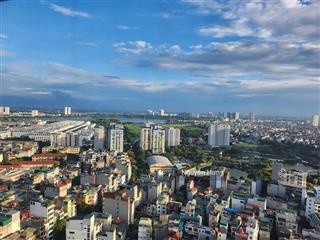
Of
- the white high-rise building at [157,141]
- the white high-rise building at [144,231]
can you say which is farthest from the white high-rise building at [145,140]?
the white high-rise building at [144,231]

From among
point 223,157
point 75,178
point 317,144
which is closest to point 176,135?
point 223,157

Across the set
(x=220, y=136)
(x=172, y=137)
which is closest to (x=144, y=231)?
(x=172, y=137)

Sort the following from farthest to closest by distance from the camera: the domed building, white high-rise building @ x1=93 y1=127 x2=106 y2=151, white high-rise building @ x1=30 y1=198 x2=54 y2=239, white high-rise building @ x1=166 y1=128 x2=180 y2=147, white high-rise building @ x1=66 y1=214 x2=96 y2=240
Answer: white high-rise building @ x1=166 y1=128 x2=180 y2=147, white high-rise building @ x1=93 y1=127 x2=106 y2=151, the domed building, white high-rise building @ x1=30 y1=198 x2=54 y2=239, white high-rise building @ x1=66 y1=214 x2=96 y2=240

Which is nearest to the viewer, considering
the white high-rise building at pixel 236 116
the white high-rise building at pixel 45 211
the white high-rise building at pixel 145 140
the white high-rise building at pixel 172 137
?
the white high-rise building at pixel 45 211

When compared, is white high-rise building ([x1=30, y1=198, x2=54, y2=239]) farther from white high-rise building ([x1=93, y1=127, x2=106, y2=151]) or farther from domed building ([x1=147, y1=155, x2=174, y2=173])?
white high-rise building ([x1=93, y1=127, x2=106, y2=151])

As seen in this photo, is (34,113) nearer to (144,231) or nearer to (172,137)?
(172,137)

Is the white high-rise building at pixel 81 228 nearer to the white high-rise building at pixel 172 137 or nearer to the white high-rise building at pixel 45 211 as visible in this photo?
the white high-rise building at pixel 45 211

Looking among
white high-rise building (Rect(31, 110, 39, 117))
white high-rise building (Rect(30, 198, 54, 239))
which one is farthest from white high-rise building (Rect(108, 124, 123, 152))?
white high-rise building (Rect(31, 110, 39, 117))

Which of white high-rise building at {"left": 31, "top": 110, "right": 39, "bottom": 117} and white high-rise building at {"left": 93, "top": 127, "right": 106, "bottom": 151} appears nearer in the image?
white high-rise building at {"left": 93, "top": 127, "right": 106, "bottom": 151}

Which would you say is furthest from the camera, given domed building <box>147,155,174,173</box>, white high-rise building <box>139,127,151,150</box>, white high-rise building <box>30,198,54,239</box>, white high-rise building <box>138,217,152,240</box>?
white high-rise building <box>139,127,151,150</box>
